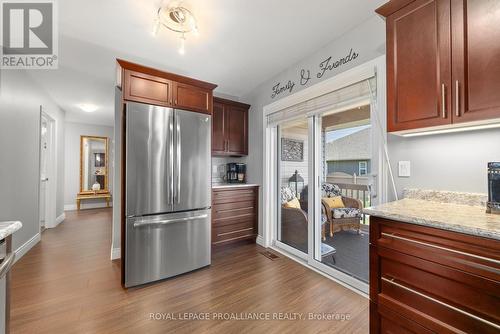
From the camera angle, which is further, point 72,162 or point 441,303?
point 72,162

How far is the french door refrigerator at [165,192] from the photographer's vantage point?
6.83 feet

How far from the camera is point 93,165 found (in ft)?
20.1

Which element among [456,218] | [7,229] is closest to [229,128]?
[7,229]

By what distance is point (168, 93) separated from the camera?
7.60ft

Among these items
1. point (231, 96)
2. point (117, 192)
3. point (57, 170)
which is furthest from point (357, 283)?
point (57, 170)

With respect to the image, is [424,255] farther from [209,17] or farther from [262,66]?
[262,66]

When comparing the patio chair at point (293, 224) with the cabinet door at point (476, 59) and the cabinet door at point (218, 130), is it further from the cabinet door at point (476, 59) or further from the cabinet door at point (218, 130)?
the cabinet door at point (476, 59)

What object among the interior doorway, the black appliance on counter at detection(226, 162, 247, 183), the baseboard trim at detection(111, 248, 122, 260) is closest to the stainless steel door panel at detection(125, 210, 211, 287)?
the baseboard trim at detection(111, 248, 122, 260)

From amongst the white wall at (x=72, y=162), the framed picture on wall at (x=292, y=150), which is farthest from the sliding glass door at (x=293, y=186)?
the white wall at (x=72, y=162)

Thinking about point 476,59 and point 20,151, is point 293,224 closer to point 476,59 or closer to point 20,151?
point 476,59

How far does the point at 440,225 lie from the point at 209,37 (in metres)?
2.42

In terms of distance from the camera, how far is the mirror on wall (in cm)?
600

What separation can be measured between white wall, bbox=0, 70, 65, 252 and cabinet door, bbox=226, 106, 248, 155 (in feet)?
9.14

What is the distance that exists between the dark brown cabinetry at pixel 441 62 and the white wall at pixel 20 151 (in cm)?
409
